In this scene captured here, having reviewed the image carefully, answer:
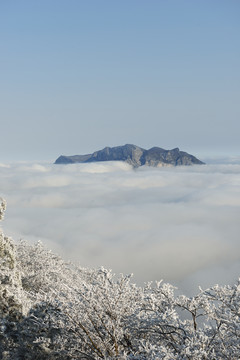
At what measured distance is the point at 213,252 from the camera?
175 metres

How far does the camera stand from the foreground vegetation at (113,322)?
9680 mm

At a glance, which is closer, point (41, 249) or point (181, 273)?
point (41, 249)

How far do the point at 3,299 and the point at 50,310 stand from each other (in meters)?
2.62

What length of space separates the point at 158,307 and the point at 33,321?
14.6 ft

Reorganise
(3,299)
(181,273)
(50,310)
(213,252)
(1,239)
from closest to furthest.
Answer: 1. (50,310)
2. (3,299)
3. (1,239)
4. (181,273)
5. (213,252)

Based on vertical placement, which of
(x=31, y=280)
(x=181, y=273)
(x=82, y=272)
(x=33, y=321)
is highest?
(x=33, y=321)

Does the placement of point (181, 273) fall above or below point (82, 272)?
below

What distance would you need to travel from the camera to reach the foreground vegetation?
31.8 feet

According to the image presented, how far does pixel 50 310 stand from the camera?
12086mm

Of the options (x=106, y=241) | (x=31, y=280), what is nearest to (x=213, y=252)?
(x=106, y=241)

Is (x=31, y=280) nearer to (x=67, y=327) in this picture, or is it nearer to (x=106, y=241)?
(x=67, y=327)

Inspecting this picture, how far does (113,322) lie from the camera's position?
35.2 feet

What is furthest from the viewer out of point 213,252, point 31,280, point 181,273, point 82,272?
point 213,252

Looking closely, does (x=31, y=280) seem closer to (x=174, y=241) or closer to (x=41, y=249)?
(x=41, y=249)
